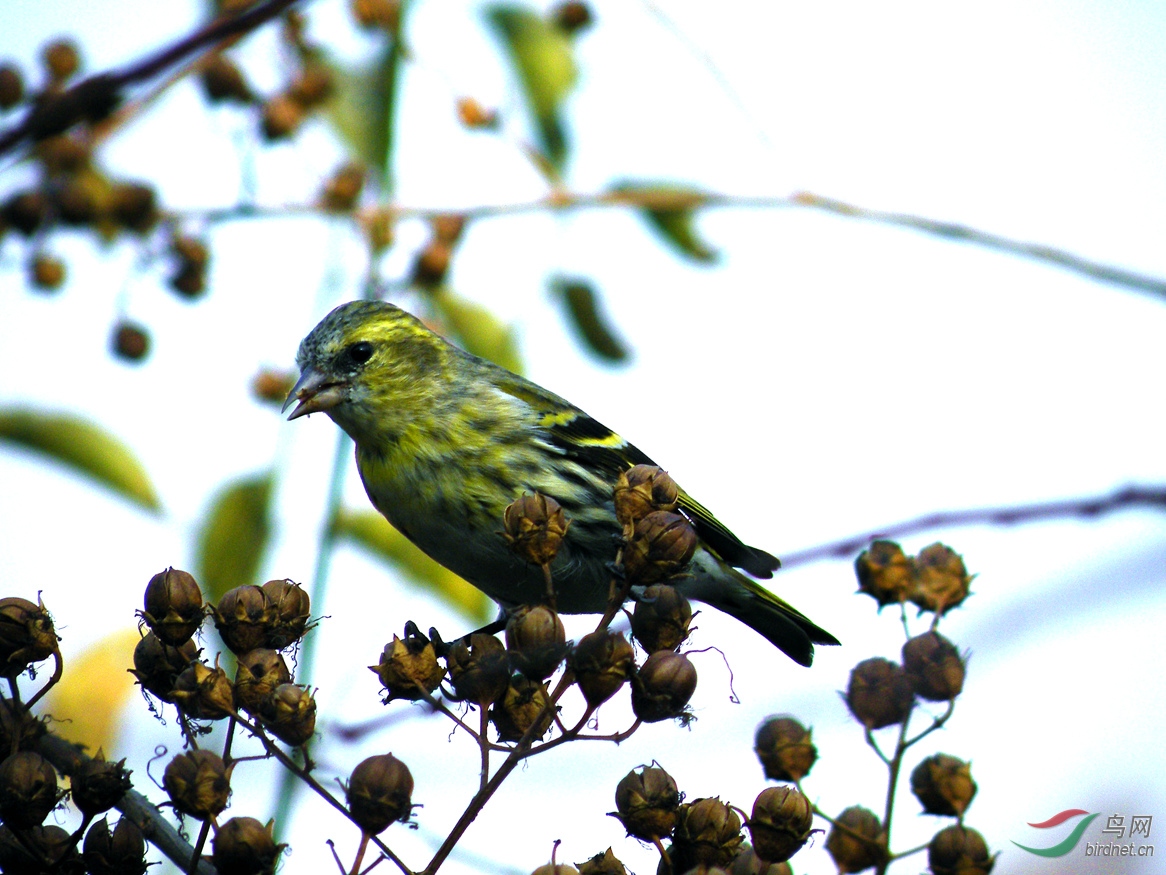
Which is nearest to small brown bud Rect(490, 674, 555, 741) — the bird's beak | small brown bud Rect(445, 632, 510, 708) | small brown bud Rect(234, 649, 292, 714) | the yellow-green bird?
small brown bud Rect(445, 632, 510, 708)

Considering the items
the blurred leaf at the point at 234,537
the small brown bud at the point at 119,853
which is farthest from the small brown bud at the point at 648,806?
the blurred leaf at the point at 234,537

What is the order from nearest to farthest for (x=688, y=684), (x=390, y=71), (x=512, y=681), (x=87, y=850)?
(x=87, y=850) < (x=688, y=684) < (x=512, y=681) < (x=390, y=71)

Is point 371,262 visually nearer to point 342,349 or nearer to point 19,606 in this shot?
point 342,349

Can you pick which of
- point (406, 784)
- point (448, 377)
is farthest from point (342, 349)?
point (406, 784)

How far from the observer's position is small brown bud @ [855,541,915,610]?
223 centimetres

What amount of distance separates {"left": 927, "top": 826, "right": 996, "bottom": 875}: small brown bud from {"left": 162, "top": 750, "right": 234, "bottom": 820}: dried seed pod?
3.37ft

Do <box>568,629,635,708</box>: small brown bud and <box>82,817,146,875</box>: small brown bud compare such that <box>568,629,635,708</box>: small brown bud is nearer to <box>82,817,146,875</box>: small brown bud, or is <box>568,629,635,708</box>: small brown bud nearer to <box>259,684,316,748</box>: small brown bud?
<box>259,684,316,748</box>: small brown bud

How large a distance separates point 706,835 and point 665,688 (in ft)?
0.73

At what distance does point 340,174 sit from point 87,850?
2.03 m

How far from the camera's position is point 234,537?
300 centimetres

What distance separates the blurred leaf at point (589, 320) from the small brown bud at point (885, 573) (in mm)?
1064

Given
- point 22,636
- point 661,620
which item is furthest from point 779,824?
point 22,636

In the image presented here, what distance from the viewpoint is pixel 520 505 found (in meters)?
2.27

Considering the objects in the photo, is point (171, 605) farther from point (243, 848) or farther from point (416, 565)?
point (416, 565)
